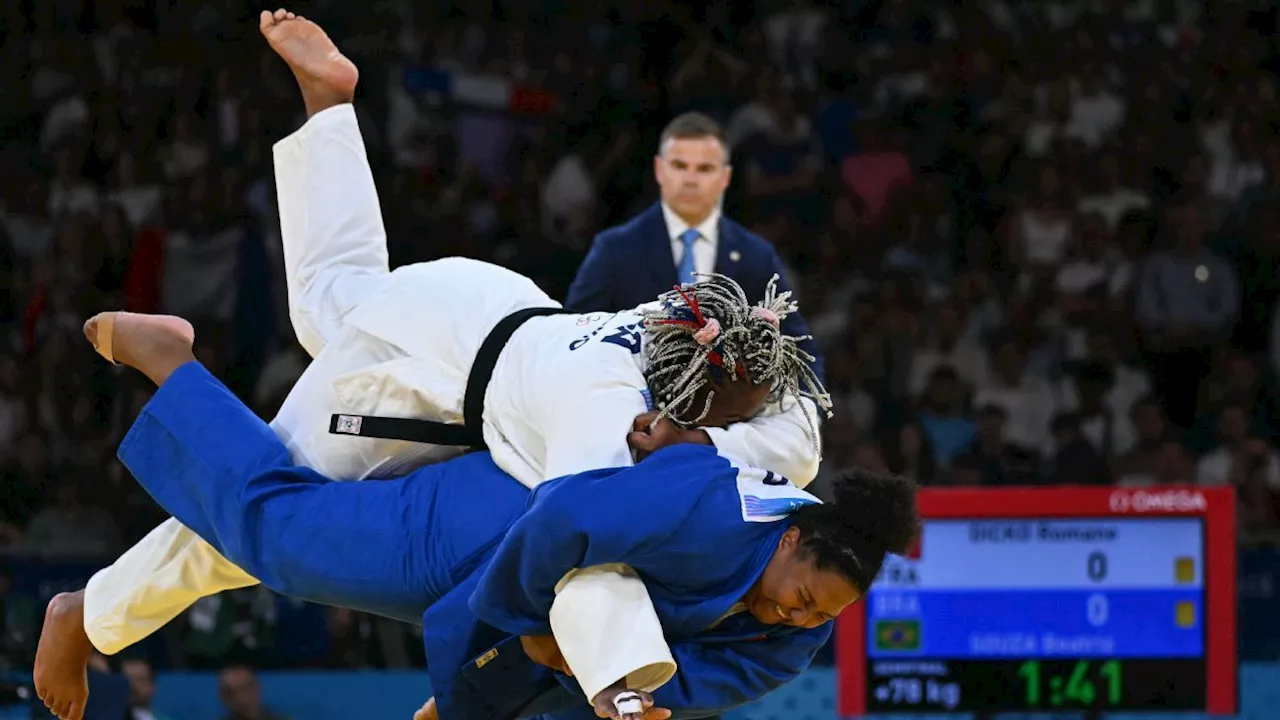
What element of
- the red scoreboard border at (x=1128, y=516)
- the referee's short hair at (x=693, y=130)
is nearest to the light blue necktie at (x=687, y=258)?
the referee's short hair at (x=693, y=130)

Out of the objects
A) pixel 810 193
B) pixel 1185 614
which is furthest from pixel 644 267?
pixel 810 193

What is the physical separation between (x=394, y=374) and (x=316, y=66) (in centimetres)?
74

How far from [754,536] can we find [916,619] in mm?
2319

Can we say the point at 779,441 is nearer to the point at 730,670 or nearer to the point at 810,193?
the point at 730,670

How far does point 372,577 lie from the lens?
3.37 m

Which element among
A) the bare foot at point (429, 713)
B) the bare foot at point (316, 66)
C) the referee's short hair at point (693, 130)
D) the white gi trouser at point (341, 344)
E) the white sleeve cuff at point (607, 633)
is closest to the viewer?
the white sleeve cuff at point (607, 633)

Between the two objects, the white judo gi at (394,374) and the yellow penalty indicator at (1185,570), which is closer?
the white judo gi at (394,374)

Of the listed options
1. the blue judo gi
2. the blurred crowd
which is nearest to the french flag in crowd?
the blurred crowd

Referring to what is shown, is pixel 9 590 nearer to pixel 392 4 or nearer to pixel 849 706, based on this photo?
pixel 849 706

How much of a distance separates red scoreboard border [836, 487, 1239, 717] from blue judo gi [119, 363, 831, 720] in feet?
6.56

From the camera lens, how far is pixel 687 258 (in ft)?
15.4

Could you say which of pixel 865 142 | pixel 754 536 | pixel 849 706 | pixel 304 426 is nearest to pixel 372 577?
pixel 304 426

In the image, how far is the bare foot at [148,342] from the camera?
369 centimetres

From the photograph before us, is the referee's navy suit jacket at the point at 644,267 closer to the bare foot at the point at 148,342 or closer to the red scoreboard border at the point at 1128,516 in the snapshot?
the red scoreboard border at the point at 1128,516
